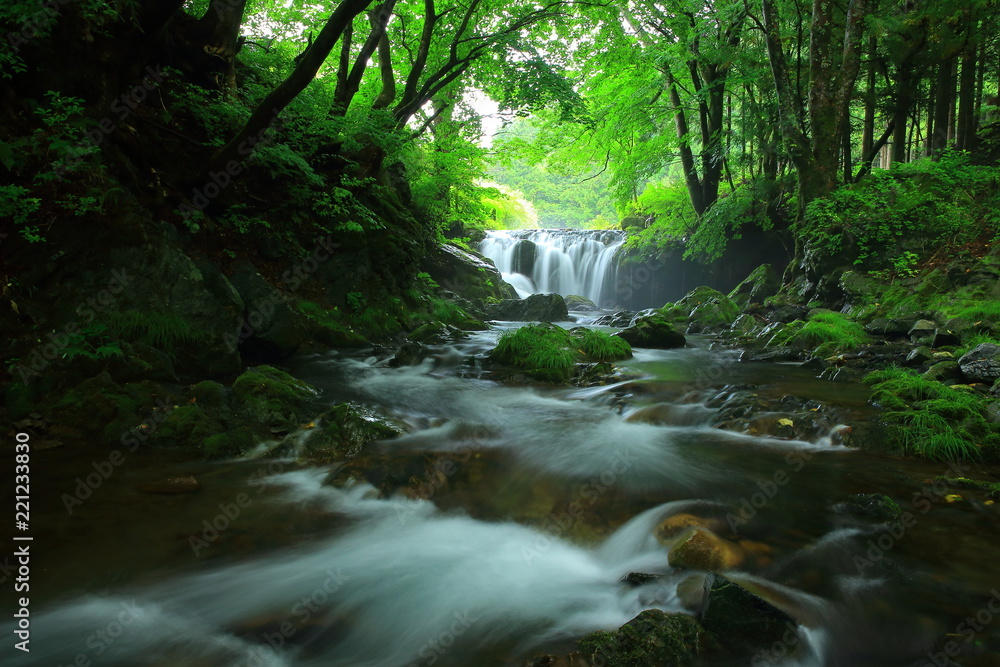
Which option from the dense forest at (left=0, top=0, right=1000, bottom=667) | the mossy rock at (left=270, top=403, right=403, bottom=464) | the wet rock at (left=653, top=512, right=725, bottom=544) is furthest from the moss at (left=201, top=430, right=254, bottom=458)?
the wet rock at (left=653, top=512, right=725, bottom=544)

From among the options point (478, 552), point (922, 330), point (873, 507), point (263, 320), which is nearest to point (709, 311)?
point (922, 330)

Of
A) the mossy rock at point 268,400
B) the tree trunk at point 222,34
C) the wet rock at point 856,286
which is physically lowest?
the mossy rock at point 268,400

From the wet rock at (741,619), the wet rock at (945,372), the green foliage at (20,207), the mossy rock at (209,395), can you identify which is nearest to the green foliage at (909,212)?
the wet rock at (945,372)

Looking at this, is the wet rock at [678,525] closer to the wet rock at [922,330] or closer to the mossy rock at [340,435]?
the mossy rock at [340,435]

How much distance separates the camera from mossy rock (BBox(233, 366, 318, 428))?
17.5 feet

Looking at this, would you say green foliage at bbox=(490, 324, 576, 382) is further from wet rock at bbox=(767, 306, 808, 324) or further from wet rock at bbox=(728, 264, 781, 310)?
wet rock at bbox=(728, 264, 781, 310)

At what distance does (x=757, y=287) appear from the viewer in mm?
14023

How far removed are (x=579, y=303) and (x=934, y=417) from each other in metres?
14.6

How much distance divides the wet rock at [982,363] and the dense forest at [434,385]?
0.16ft

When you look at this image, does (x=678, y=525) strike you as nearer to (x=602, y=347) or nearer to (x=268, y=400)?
(x=268, y=400)

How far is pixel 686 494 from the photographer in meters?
4.12

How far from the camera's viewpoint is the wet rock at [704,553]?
310 centimetres

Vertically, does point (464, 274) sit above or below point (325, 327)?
above

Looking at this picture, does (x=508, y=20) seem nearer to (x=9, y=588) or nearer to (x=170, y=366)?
(x=170, y=366)
